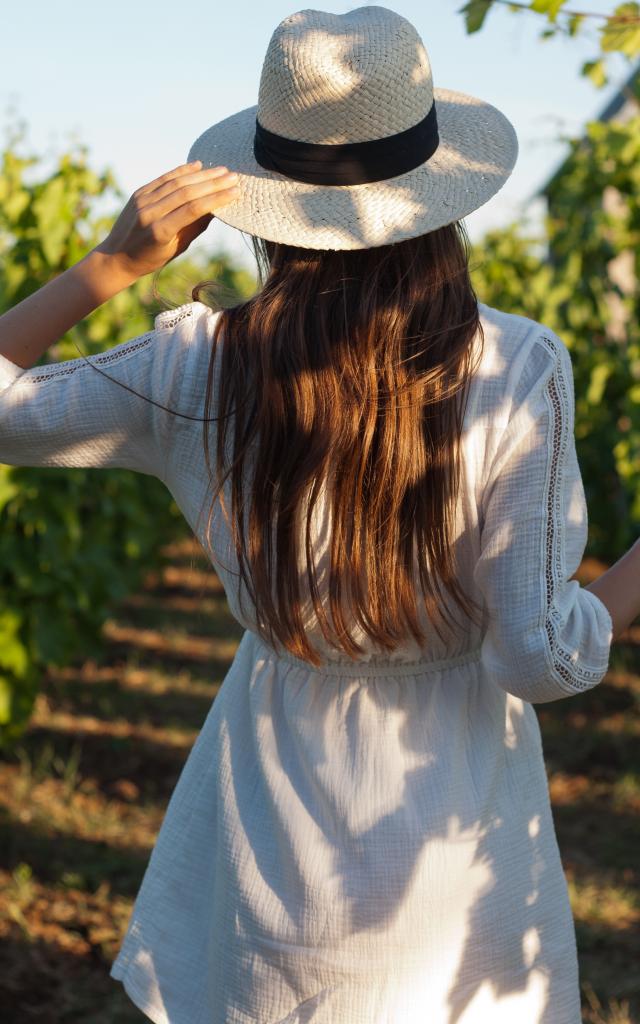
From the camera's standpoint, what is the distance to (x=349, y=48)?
53.2 inches

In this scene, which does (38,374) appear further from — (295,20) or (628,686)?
(628,686)

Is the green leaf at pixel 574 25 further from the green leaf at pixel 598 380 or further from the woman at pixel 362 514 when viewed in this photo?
the green leaf at pixel 598 380

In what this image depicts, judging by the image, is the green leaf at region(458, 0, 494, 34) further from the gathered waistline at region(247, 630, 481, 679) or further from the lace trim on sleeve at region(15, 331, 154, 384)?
the gathered waistline at region(247, 630, 481, 679)

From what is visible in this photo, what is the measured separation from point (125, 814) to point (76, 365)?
3.25 meters

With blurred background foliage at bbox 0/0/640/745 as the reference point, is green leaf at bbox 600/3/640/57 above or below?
above

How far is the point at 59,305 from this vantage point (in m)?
1.44

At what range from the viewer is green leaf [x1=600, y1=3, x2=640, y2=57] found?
5.55ft

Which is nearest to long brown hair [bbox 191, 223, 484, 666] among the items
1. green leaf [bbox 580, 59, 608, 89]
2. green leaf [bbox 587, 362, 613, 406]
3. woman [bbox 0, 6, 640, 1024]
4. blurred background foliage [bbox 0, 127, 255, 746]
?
woman [bbox 0, 6, 640, 1024]

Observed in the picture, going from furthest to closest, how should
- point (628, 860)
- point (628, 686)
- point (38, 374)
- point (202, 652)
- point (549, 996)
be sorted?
point (202, 652) < point (628, 686) < point (628, 860) < point (549, 996) < point (38, 374)

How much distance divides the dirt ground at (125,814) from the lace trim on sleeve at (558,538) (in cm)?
67

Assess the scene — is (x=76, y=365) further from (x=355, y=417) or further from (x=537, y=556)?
(x=537, y=556)

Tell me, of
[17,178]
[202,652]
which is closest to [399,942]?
[17,178]

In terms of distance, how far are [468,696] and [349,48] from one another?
825 mm

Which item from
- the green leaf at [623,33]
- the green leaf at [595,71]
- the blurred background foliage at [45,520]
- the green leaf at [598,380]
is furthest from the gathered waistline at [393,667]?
the green leaf at [598,380]
